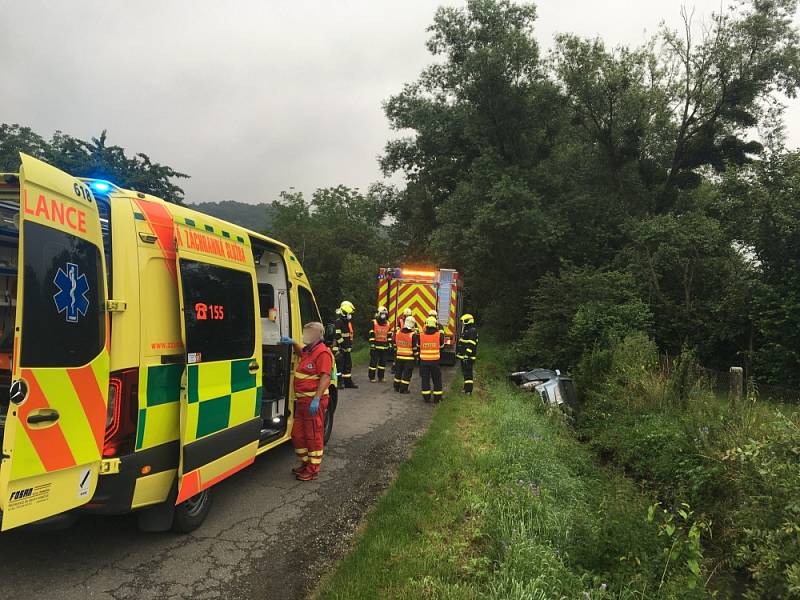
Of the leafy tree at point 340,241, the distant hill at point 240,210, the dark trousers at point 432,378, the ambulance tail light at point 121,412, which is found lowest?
the dark trousers at point 432,378

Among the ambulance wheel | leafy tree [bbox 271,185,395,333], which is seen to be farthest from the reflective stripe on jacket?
leafy tree [bbox 271,185,395,333]

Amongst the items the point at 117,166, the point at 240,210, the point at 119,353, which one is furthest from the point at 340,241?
the point at 240,210

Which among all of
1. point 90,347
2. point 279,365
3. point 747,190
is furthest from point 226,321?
point 747,190

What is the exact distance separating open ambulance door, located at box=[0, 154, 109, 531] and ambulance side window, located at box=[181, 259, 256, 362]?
0.65m

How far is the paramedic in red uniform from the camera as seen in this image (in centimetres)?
518

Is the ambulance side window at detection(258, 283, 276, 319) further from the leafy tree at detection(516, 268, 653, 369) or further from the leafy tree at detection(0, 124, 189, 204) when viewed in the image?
the leafy tree at detection(0, 124, 189, 204)

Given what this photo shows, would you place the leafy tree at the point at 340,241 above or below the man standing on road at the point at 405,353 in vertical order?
above

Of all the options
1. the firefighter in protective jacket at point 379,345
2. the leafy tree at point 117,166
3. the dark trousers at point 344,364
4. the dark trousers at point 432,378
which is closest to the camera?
the dark trousers at point 432,378

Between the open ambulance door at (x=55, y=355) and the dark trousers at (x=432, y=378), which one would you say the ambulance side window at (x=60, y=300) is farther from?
the dark trousers at (x=432, y=378)

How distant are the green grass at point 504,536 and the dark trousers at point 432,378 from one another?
348 cm

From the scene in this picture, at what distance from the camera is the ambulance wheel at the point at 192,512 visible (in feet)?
12.6

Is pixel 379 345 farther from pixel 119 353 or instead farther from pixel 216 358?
pixel 119 353

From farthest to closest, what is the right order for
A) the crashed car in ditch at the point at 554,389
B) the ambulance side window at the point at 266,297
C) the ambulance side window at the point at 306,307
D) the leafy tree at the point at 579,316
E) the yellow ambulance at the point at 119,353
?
1. the leafy tree at the point at 579,316
2. the crashed car in ditch at the point at 554,389
3. the ambulance side window at the point at 306,307
4. the ambulance side window at the point at 266,297
5. the yellow ambulance at the point at 119,353

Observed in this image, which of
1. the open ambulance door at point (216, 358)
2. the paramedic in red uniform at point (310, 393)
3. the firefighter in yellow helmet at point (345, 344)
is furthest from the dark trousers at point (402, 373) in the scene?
the open ambulance door at point (216, 358)
